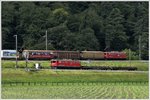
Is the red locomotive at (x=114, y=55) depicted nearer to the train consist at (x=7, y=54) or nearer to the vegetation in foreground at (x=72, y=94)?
the train consist at (x=7, y=54)

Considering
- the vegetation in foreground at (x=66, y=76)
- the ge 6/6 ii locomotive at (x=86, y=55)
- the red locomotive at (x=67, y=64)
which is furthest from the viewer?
the ge 6/6 ii locomotive at (x=86, y=55)

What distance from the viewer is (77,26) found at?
193 feet

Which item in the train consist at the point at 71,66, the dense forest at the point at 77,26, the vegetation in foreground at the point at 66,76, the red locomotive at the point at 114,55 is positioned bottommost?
the vegetation in foreground at the point at 66,76

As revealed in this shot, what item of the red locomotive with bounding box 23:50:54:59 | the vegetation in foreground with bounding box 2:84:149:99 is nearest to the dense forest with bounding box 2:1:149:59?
the red locomotive with bounding box 23:50:54:59

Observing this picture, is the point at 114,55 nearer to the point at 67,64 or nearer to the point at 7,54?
the point at 67,64

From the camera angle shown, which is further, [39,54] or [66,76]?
[39,54]

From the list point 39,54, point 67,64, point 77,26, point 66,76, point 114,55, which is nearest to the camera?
point 66,76

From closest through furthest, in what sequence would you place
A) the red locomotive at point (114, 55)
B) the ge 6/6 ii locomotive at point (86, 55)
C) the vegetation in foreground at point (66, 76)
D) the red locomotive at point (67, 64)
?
1. the vegetation in foreground at point (66, 76)
2. the red locomotive at point (67, 64)
3. the ge 6/6 ii locomotive at point (86, 55)
4. the red locomotive at point (114, 55)

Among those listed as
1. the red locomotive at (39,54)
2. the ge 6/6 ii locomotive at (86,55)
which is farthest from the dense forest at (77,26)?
the red locomotive at (39,54)

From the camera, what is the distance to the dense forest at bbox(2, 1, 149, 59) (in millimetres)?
54375

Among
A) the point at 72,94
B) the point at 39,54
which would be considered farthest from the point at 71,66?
the point at 72,94

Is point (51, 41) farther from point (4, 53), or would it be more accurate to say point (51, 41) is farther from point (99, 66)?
point (99, 66)

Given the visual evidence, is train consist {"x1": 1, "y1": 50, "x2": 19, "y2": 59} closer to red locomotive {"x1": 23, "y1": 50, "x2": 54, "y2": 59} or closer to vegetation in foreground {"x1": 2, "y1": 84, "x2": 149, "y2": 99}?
red locomotive {"x1": 23, "y1": 50, "x2": 54, "y2": 59}

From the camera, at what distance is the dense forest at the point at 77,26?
2141 inches
